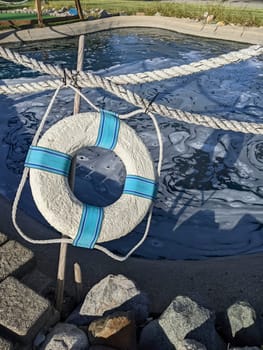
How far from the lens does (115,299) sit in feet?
8.58

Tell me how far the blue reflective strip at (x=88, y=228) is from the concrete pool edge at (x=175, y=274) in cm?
74

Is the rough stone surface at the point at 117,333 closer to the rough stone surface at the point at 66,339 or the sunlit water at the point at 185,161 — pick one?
the rough stone surface at the point at 66,339

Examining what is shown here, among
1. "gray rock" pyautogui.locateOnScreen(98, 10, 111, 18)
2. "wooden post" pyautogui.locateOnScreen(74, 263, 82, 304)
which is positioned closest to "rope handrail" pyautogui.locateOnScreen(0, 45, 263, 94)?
"wooden post" pyautogui.locateOnScreen(74, 263, 82, 304)

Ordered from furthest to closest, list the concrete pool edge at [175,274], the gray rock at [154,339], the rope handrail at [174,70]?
the rope handrail at [174,70] → the concrete pool edge at [175,274] → the gray rock at [154,339]

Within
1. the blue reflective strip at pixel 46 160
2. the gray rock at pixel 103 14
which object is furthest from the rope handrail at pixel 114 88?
the gray rock at pixel 103 14

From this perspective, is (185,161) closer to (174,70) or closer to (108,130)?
(174,70)

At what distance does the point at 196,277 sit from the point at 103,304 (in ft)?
2.94

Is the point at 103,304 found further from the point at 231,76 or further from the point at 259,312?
the point at 231,76

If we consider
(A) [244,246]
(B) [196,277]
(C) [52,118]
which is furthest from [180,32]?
(B) [196,277]

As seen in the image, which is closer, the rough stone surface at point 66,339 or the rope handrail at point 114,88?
the rough stone surface at point 66,339

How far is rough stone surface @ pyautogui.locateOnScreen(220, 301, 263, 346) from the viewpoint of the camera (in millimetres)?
2432

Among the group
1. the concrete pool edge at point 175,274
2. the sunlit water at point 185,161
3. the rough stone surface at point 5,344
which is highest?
the rough stone surface at point 5,344

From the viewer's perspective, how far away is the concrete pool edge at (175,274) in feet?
9.86

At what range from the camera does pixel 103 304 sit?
8.51 ft
